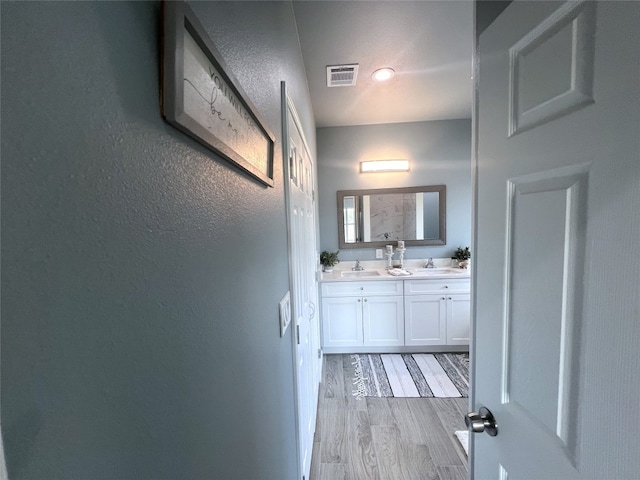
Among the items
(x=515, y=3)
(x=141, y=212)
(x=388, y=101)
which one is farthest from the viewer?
(x=388, y=101)

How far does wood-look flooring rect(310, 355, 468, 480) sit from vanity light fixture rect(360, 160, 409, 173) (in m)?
2.34

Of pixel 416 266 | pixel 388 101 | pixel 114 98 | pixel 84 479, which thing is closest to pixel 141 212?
pixel 114 98

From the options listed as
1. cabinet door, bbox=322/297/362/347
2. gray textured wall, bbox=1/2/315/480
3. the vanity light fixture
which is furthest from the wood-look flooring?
the vanity light fixture

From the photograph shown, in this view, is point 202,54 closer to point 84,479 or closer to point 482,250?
point 84,479

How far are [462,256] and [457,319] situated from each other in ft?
2.47

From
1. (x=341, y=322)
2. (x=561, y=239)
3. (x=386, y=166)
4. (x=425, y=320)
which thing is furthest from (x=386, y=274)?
(x=561, y=239)

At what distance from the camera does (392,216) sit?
3.30m

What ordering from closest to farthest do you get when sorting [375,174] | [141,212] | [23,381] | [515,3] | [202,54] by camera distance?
[23,381] → [141,212] → [202,54] → [515,3] → [375,174]

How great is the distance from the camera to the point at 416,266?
10.9 ft

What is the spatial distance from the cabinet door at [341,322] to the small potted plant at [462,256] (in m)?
1.29

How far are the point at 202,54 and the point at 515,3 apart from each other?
0.75 metres

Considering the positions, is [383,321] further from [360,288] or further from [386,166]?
[386,166]

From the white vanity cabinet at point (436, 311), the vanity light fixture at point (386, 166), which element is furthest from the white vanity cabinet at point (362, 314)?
the vanity light fixture at point (386, 166)

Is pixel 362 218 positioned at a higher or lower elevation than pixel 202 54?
lower
